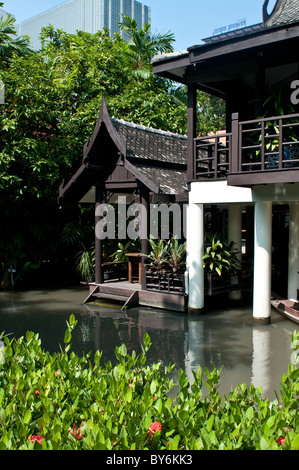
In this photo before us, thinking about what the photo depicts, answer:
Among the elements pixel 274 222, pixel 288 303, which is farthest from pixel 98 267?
pixel 274 222

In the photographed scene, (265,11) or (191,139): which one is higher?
(265,11)

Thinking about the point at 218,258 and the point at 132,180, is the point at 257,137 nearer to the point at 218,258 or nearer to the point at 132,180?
the point at 218,258

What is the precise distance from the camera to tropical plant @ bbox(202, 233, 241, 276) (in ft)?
35.2

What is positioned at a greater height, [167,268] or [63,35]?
[63,35]

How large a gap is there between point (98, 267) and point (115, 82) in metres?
9.65

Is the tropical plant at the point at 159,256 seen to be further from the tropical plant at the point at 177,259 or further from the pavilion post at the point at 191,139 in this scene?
the pavilion post at the point at 191,139

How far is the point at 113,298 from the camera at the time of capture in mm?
11961

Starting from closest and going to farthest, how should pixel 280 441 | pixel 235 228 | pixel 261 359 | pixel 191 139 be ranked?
pixel 280 441
pixel 261 359
pixel 191 139
pixel 235 228

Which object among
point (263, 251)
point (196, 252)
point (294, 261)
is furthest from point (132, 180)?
point (294, 261)

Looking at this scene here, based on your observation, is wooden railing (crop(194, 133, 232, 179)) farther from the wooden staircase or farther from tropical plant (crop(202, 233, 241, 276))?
the wooden staircase

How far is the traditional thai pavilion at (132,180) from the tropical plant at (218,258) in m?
0.85

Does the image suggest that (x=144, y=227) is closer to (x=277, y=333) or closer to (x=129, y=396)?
(x=277, y=333)

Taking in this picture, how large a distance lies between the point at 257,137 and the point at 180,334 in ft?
15.1

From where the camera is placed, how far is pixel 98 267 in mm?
12570
